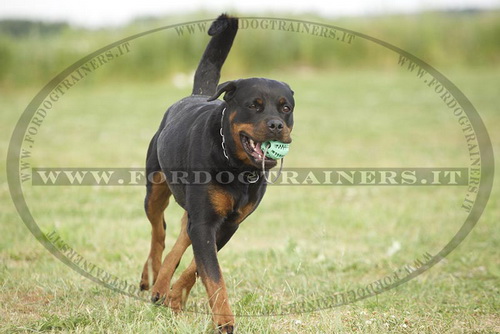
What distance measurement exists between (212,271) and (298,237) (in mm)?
3200

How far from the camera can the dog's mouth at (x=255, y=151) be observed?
353 centimetres

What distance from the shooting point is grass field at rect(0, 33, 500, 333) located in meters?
3.80

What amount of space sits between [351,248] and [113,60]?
Answer: 1355cm

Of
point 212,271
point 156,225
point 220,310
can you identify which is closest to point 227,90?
point 212,271

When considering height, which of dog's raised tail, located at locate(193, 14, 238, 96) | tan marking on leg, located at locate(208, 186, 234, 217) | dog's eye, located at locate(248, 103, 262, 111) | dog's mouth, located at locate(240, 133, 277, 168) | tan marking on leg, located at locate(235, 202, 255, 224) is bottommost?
tan marking on leg, located at locate(235, 202, 255, 224)

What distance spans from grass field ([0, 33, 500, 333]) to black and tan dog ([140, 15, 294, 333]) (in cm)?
26

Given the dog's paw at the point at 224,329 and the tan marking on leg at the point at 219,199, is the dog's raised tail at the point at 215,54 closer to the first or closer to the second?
the tan marking on leg at the point at 219,199

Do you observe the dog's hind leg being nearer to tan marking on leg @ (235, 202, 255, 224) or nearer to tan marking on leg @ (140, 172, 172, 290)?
tan marking on leg @ (140, 172, 172, 290)

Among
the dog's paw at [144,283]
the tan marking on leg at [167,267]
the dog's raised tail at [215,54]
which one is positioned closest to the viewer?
the tan marking on leg at [167,267]

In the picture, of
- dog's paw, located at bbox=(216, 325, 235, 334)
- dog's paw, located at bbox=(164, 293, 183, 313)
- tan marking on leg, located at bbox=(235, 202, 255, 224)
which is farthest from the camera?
dog's paw, located at bbox=(164, 293, 183, 313)

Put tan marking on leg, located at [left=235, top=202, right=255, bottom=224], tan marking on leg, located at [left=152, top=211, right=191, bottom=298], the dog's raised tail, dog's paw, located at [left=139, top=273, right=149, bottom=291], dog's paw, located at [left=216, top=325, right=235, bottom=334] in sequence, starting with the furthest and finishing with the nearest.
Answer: the dog's raised tail, dog's paw, located at [left=139, top=273, right=149, bottom=291], tan marking on leg, located at [left=152, top=211, right=191, bottom=298], tan marking on leg, located at [left=235, top=202, right=255, bottom=224], dog's paw, located at [left=216, top=325, right=235, bottom=334]

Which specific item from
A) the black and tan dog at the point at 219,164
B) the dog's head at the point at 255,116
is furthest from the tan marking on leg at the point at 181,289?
the dog's head at the point at 255,116

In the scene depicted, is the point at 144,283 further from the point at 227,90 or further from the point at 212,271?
the point at 227,90

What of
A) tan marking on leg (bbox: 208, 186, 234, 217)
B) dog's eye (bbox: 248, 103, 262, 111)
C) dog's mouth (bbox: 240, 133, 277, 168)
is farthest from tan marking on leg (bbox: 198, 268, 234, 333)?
dog's eye (bbox: 248, 103, 262, 111)
